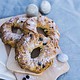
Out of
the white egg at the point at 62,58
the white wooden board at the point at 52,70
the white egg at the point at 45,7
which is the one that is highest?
the white egg at the point at 45,7

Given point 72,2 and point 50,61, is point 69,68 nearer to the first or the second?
point 50,61

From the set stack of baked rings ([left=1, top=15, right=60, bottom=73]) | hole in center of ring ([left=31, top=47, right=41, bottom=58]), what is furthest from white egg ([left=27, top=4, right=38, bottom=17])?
hole in center of ring ([left=31, top=47, right=41, bottom=58])

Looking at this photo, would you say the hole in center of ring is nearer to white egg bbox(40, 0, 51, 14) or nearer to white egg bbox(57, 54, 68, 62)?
white egg bbox(57, 54, 68, 62)

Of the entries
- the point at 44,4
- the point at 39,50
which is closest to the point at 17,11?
the point at 44,4

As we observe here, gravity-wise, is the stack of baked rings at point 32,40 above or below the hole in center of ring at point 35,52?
above

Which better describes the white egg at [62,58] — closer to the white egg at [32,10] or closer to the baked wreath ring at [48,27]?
the baked wreath ring at [48,27]

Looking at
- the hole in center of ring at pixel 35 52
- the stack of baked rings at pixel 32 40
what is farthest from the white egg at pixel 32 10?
the hole in center of ring at pixel 35 52

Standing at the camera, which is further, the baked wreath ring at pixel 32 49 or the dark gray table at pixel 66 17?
the dark gray table at pixel 66 17
